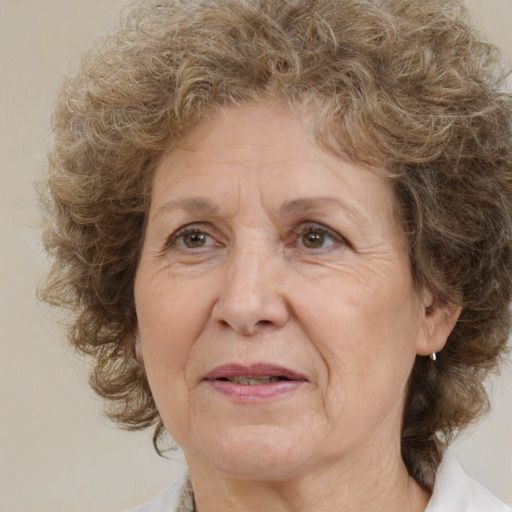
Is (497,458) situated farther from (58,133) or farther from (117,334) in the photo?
(58,133)

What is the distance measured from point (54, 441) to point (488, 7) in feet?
9.16

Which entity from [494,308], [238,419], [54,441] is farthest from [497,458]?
[238,419]

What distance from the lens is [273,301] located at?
119 inches

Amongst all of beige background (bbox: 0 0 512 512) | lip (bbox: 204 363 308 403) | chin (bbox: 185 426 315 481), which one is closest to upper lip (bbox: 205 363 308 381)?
lip (bbox: 204 363 308 403)

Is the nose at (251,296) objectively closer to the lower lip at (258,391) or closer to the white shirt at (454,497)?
the lower lip at (258,391)

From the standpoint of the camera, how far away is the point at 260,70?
3.18 m

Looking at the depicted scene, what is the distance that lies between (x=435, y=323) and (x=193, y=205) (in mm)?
849

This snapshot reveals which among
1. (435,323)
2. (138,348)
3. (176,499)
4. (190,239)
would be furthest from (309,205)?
(176,499)

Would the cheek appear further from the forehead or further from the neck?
the neck

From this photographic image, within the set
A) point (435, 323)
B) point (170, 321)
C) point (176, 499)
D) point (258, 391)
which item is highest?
point (435, 323)

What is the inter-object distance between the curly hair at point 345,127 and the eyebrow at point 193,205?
163mm

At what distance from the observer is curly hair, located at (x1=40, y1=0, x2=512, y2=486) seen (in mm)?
3199

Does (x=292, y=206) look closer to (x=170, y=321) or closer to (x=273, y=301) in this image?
(x=273, y=301)

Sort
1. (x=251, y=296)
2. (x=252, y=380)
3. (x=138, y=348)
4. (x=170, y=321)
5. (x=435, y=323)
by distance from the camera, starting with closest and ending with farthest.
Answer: (x=251, y=296)
(x=252, y=380)
(x=170, y=321)
(x=435, y=323)
(x=138, y=348)
